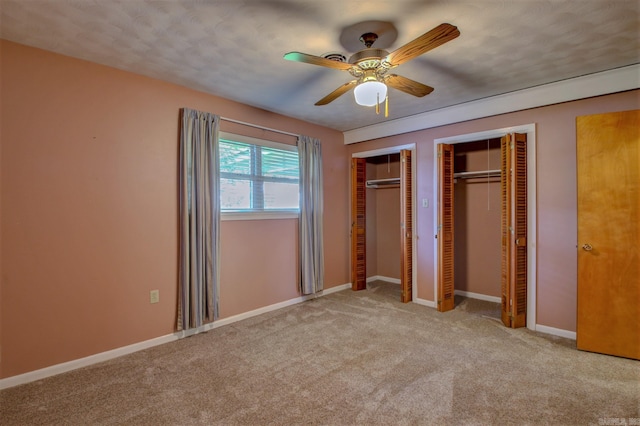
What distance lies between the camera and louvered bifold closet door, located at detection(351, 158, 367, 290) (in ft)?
16.2

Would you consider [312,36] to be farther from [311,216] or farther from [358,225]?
[358,225]

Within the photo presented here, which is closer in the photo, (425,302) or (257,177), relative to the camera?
(257,177)

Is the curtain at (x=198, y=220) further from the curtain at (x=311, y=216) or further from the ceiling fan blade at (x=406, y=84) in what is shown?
the ceiling fan blade at (x=406, y=84)

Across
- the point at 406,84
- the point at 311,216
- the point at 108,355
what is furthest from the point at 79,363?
the point at 406,84

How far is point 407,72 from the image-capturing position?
9.43 feet

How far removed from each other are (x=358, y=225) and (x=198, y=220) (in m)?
2.57

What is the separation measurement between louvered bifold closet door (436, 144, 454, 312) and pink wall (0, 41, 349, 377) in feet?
8.86

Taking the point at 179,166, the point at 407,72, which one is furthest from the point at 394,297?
the point at 179,166

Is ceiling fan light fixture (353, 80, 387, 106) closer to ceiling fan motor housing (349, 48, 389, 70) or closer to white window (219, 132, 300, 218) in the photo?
ceiling fan motor housing (349, 48, 389, 70)

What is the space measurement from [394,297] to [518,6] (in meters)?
3.68

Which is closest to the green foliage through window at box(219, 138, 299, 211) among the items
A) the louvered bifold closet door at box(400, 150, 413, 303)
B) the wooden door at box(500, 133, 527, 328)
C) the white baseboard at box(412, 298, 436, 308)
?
the louvered bifold closet door at box(400, 150, 413, 303)

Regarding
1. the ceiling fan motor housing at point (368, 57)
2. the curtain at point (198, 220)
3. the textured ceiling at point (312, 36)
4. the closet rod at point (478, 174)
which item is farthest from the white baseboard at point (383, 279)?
the ceiling fan motor housing at point (368, 57)

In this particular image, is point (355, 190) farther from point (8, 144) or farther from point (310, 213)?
point (8, 144)

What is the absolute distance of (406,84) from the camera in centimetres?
240
